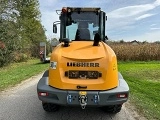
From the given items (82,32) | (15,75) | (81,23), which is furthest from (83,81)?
(15,75)

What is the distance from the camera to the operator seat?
7090mm

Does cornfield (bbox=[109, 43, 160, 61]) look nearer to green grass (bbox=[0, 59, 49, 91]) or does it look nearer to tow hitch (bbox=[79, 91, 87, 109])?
green grass (bbox=[0, 59, 49, 91])

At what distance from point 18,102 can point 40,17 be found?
3578 centimetres

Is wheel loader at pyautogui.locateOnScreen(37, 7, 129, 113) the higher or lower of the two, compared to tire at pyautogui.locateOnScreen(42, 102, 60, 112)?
higher

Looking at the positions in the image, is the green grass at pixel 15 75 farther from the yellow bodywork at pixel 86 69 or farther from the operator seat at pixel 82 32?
the yellow bodywork at pixel 86 69

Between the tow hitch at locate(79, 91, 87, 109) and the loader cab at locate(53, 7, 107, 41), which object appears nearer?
the tow hitch at locate(79, 91, 87, 109)

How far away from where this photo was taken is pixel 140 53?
2944cm

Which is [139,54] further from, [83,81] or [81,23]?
[83,81]

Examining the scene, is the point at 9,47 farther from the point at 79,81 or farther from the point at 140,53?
the point at 79,81

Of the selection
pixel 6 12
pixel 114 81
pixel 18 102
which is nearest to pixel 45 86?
pixel 114 81

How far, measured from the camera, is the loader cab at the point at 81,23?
711 cm

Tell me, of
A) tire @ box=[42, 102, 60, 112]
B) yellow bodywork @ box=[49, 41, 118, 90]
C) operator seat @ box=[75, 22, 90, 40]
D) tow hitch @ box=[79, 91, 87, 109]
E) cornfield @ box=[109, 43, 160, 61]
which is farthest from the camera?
cornfield @ box=[109, 43, 160, 61]

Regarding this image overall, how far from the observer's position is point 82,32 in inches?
281

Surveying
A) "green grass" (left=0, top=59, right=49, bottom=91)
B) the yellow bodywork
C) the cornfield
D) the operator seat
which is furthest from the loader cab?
the cornfield
